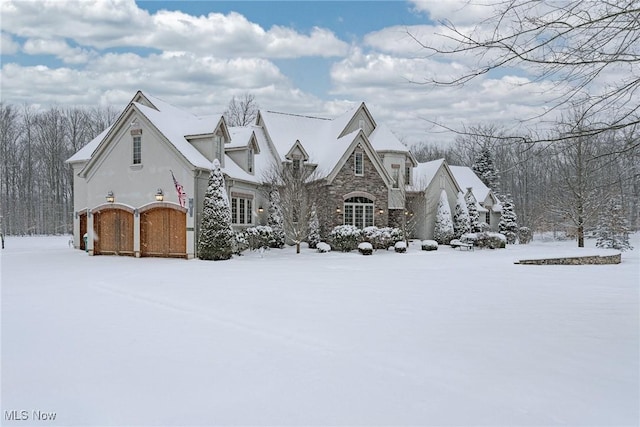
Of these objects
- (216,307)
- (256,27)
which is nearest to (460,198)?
(256,27)

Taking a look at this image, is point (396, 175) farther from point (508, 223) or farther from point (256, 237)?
point (508, 223)

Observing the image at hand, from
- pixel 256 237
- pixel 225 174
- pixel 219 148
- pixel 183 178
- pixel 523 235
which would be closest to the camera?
pixel 183 178

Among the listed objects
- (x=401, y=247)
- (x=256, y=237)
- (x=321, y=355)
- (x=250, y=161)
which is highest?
(x=250, y=161)

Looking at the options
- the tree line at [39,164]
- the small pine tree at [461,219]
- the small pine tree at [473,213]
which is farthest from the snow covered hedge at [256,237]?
the tree line at [39,164]

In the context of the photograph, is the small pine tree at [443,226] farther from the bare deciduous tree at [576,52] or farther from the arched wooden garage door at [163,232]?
the bare deciduous tree at [576,52]

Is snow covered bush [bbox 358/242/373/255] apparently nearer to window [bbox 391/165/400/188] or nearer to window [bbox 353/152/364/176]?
window [bbox 353/152/364/176]

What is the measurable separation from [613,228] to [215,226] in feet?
83.2

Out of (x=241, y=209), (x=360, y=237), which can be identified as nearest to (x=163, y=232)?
(x=241, y=209)

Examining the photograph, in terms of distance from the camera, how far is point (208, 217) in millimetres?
17859

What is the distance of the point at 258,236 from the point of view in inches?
851

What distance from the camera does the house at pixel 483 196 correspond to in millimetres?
34125

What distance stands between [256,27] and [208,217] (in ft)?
26.0

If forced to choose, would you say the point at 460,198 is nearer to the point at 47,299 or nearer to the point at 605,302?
the point at 605,302

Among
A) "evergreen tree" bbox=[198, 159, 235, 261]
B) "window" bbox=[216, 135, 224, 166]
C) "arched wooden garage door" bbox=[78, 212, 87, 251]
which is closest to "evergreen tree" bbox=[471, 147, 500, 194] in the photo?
"window" bbox=[216, 135, 224, 166]
